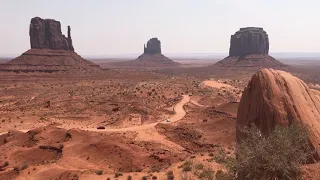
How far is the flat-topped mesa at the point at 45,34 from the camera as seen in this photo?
418ft

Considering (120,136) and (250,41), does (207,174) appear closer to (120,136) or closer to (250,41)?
(120,136)

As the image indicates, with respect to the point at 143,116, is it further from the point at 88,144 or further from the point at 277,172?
the point at 277,172

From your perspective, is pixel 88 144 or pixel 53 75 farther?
pixel 53 75

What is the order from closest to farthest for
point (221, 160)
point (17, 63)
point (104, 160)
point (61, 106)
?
point (221, 160) < point (104, 160) < point (61, 106) < point (17, 63)

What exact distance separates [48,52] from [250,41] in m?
107

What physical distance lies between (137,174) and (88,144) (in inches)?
354

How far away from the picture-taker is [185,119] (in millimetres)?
45219

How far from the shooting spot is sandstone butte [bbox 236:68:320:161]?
1809 centimetres

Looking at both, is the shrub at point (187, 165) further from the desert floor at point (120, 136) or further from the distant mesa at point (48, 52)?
the distant mesa at point (48, 52)

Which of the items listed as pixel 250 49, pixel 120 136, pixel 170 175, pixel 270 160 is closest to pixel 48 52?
pixel 120 136

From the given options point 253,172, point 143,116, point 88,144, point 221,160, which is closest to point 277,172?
point 253,172

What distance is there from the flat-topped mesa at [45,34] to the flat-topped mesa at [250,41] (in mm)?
97894

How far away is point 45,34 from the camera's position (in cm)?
12912

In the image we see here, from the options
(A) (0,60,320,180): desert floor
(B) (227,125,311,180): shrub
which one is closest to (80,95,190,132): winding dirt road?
(A) (0,60,320,180): desert floor
